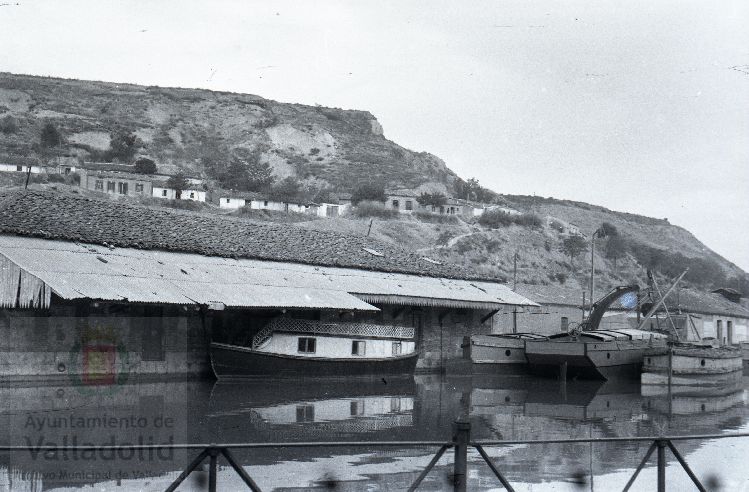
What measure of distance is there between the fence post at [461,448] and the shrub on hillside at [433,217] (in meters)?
84.6

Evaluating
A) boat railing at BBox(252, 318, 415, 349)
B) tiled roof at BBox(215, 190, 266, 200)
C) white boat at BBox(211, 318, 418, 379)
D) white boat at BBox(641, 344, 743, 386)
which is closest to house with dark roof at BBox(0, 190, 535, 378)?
boat railing at BBox(252, 318, 415, 349)

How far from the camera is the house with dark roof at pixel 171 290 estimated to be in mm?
23359

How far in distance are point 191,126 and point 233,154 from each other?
12.0 metres

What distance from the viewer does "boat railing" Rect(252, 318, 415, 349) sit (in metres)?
27.3

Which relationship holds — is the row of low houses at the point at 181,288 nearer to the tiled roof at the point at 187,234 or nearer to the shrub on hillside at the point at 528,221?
the tiled roof at the point at 187,234

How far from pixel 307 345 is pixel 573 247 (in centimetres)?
6911

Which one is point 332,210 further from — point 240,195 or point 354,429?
point 354,429

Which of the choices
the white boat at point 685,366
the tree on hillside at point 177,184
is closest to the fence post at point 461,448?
the white boat at point 685,366


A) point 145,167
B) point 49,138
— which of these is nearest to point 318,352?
point 145,167

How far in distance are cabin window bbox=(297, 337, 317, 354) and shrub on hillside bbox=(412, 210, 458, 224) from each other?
63.9 m

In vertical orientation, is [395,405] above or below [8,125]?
below

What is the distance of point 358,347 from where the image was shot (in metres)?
30.1

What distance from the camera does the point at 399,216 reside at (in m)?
90.1

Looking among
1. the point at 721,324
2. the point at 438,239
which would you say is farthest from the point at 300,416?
the point at 438,239
